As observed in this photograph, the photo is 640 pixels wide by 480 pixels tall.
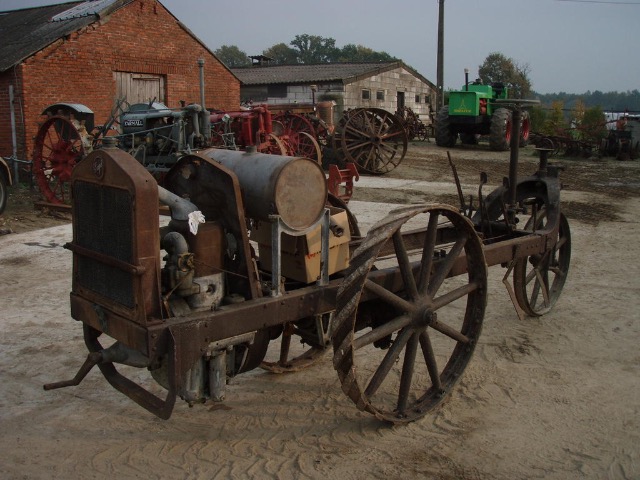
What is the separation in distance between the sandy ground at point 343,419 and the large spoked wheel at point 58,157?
211 inches

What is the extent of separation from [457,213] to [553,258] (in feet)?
8.10

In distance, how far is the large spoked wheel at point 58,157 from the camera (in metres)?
10.7

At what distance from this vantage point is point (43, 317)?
5.45 m

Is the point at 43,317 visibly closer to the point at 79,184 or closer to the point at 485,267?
the point at 79,184

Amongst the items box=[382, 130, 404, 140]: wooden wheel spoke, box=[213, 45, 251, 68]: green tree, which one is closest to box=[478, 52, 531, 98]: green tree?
box=[382, 130, 404, 140]: wooden wheel spoke

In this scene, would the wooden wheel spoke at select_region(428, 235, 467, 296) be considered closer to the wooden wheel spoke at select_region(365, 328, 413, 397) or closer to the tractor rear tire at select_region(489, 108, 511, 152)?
the wooden wheel spoke at select_region(365, 328, 413, 397)

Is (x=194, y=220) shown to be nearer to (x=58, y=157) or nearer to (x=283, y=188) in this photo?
(x=283, y=188)

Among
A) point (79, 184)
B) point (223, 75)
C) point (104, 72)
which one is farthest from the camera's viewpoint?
point (223, 75)

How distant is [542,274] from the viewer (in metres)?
5.66

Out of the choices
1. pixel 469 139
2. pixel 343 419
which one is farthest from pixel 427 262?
pixel 469 139

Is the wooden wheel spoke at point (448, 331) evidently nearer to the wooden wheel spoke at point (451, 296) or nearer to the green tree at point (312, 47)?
the wooden wheel spoke at point (451, 296)

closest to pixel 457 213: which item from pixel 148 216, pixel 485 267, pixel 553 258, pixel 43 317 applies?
pixel 485 267

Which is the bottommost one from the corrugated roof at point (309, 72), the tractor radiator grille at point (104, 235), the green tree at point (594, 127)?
the tractor radiator grille at point (104, 235)

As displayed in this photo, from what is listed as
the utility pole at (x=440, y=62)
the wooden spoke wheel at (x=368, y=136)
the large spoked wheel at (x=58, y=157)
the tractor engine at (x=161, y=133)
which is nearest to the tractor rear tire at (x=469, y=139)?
the utility pole at (x=440, y=62)
